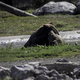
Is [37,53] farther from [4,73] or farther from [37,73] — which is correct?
[37,73]

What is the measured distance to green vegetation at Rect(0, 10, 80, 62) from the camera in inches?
311

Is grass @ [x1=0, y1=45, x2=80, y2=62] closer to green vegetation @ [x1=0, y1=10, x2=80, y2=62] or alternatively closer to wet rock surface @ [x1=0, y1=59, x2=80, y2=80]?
green vegetation @ [x1=0, y1=10, x2=80, y2=62]

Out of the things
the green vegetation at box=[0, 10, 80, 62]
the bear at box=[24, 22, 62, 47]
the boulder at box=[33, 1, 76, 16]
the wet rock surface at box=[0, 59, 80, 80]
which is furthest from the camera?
A: the boulder at box=[33, 1, 76, 16]

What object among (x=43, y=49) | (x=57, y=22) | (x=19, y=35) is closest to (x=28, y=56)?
(x=43, y=49)

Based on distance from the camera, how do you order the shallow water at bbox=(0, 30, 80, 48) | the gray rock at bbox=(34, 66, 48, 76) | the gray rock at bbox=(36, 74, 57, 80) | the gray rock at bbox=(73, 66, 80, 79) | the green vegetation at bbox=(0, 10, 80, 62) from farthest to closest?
the shallow water at bbox=(0, 30, 80, 48), the green vegetation at bbox=(0, 10, 80, 62), the gray rock at bbox=(73, 66, 80, 79), the gray rock at bbox=(34, 66, 48, 76), the gray rock at bbox=(36, 74, 57, 80)

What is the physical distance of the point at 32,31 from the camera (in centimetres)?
1459

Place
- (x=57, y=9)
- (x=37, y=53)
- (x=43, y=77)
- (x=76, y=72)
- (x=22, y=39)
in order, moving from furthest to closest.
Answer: (x=57, y=9)
(x=22, y=39)
(x=37, y=53)
(x=76, y=72)
(x=43, y=77)

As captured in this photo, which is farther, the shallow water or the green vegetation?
the shallow water

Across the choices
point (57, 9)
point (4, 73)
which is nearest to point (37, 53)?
point (4, 73)

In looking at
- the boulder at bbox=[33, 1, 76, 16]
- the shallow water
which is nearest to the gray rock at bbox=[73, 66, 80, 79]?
the shallow water

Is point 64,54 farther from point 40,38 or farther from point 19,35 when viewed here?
point 19,35

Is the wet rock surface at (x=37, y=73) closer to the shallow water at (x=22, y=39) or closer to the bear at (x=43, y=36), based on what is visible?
the bear at (x=43, y=36)

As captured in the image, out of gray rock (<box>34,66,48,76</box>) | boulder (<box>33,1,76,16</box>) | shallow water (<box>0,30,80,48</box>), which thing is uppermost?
gray rock (<box>34,66,48,76</box>)

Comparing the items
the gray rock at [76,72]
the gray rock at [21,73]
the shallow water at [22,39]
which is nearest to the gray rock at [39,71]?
the gray rock at [21,73]
